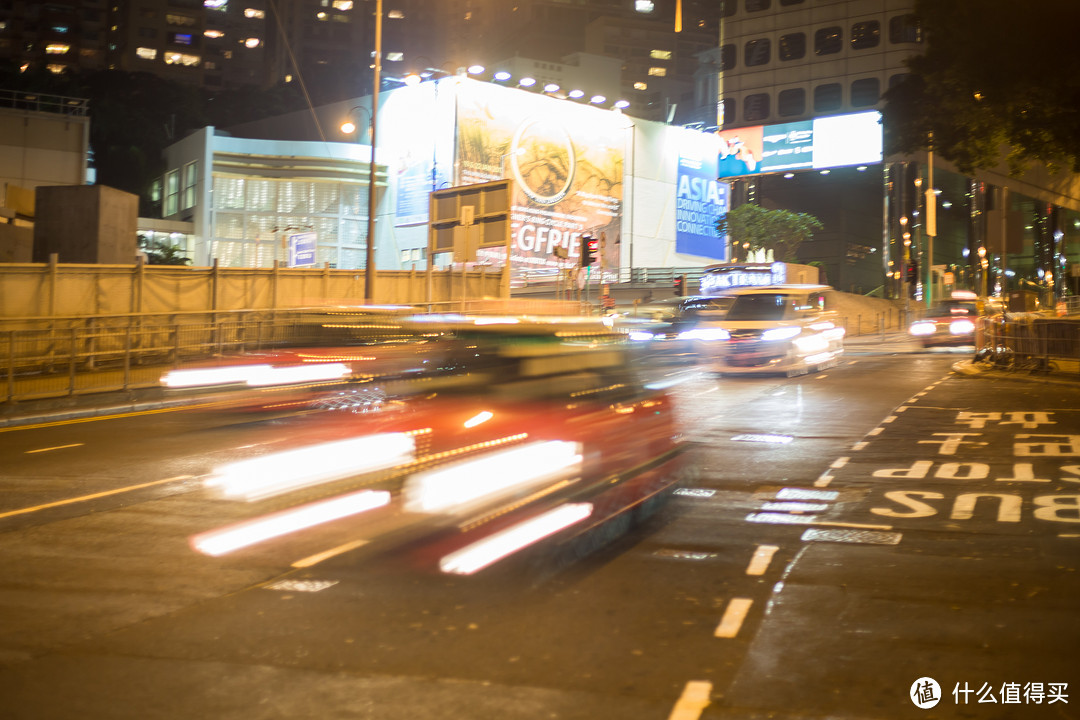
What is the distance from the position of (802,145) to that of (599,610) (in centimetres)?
7135

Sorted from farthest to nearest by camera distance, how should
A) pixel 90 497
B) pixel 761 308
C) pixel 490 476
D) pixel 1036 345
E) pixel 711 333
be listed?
pixel 1036 345 → pixel 761 308 → pixel 711 333 → pixel 490 476 → pixel 90 497

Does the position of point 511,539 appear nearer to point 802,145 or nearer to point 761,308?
point 761,308

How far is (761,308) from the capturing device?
22.1 m

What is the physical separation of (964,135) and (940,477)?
587 inches

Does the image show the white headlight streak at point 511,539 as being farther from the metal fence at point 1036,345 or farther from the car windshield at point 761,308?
the metal fence at point 1036,345

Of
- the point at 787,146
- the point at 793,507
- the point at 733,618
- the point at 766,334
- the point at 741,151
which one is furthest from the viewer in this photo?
the point at 741,151

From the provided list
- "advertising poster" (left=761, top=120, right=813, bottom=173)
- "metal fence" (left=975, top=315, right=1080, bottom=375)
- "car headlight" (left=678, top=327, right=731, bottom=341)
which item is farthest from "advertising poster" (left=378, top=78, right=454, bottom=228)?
"car headlight" (left=678, top=327, right=731, bottom=341)

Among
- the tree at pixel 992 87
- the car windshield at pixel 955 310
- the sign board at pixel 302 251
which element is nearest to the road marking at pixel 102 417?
the sign board at pixel 302 251

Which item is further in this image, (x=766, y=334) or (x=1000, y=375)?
(x=1000, y=375)

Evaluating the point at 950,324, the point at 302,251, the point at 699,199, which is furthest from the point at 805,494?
the point at 699,199

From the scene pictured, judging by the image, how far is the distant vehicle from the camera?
115 ft

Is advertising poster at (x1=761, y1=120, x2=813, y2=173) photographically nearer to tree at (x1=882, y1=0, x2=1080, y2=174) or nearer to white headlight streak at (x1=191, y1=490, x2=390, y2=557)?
tree at (x1=882, y1=0, x2=1080, y2=174)

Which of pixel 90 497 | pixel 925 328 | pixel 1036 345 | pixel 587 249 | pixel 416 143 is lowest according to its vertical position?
pixel 90 497

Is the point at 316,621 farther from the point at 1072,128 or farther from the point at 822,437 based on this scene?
the point at 1072,128
